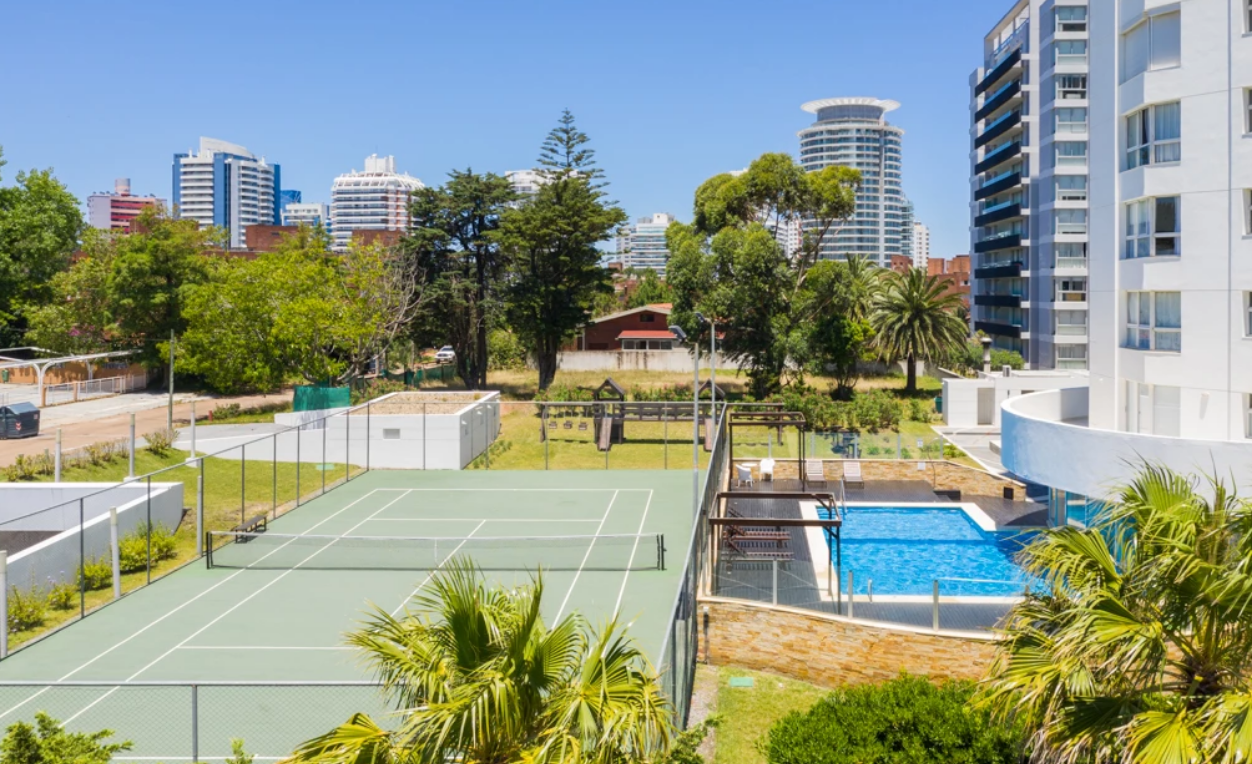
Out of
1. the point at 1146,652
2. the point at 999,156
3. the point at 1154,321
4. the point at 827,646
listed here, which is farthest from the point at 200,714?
the point at 999,156

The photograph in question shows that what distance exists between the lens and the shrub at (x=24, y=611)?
2025 cm

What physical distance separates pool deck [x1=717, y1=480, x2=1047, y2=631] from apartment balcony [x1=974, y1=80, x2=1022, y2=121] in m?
40.3

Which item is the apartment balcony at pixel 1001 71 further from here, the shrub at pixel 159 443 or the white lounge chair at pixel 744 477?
the shrub at pixel 159 443

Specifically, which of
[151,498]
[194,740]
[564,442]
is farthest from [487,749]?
[564,442]

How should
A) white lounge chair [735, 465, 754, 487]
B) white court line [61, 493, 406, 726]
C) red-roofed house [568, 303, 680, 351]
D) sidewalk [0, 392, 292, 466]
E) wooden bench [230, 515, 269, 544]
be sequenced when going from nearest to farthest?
1. white court line [61, 493, 406, 726]
2. wooden bench [230, 515, 269, 544]
3. white lounge chair [735, 465, 754, 487]
4. sidewalk [0, 392, 292, 466]
5. red-roofed house [568, 303, 680, 351]

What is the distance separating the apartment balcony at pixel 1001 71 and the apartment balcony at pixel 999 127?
240 centimetres

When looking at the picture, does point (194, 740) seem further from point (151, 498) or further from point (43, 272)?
point (43, 272)

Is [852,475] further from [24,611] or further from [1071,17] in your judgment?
[1071,17]

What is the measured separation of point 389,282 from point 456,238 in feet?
19.9

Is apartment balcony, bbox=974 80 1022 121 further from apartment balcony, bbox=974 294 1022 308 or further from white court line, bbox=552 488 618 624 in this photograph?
white court line, bbox=552 488 618 624

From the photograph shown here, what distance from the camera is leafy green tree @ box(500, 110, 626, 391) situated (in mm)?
59188

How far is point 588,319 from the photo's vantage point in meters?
61.7

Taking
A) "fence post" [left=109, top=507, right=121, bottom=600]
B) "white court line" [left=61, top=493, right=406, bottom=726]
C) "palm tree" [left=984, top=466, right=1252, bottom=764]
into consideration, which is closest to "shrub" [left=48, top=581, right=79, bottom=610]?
"fence post" [left=109, top=507, right=121, bottom=600]

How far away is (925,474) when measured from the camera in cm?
3678
